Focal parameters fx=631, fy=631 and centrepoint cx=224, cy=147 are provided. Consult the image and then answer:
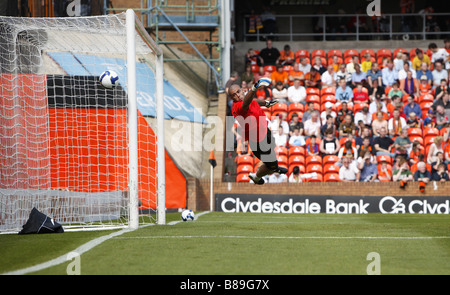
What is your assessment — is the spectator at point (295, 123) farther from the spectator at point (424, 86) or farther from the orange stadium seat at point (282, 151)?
the spectator at point (424, 86)

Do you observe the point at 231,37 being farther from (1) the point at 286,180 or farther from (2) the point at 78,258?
(2) the point at 78,258

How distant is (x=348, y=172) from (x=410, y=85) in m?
5.12

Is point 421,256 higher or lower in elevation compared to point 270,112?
lower

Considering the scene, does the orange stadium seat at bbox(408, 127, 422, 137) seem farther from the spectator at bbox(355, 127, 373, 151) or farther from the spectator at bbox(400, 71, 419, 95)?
the spectator at bbox(400, 71, 419, 95)

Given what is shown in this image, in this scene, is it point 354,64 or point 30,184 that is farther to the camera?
point 354,64

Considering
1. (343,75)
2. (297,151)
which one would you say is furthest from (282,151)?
(343,75)

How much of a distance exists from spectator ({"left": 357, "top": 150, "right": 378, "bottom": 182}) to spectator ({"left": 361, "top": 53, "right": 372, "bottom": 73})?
211 inches

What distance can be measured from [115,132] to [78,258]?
9.13 metres

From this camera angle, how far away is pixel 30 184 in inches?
456

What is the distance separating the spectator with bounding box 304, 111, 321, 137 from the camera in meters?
19.5

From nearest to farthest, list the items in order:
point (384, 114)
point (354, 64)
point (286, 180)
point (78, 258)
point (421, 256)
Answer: point (78, 258)
point (421, 256)
point (286, 180)
point (384, 114)
point (354, 64)

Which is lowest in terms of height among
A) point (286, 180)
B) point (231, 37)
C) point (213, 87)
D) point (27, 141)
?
point (286, 180)
